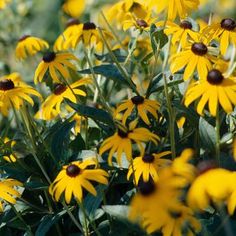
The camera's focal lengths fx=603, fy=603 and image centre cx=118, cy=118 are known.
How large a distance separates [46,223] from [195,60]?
21.4 inches

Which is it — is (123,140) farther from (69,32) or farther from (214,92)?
(69,32)

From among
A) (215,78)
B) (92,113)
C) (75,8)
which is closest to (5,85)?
(92,113)

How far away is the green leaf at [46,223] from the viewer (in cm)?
146

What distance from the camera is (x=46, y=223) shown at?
4.89ft

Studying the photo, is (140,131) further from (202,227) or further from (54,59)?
(54,59)

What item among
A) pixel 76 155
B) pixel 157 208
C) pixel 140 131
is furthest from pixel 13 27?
pixel 157 208

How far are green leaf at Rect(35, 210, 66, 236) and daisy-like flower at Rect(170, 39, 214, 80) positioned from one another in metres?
0.46

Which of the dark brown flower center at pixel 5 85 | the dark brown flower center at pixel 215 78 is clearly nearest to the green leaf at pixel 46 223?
the dark brown flower center at pixel 5 85

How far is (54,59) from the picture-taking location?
5.56 feet

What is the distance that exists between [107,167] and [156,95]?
0.43 meters

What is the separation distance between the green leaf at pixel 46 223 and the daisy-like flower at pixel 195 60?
46 cm

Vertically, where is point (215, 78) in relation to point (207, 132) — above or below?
above

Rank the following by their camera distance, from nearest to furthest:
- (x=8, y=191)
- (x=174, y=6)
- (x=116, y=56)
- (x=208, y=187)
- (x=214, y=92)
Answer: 1. (x=208, y=187)
2. (x=214, y=92)
3. (x=8, y=191)
4. (x=174, y=6)
5. (x=116, y=56)

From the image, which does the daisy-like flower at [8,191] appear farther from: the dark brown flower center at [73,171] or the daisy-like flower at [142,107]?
the daisy-like flower at [142,107]
